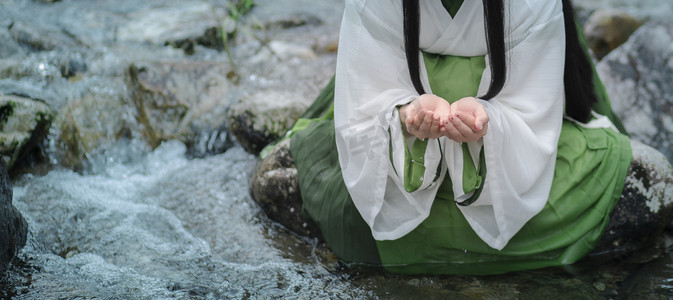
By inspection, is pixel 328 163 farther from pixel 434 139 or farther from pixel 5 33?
pixel 5 33

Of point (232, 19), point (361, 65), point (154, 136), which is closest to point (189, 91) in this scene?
point (154, 136)

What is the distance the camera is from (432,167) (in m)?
2.52

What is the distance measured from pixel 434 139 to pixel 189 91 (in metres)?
2.89

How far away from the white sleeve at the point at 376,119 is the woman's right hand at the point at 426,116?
0.12 metres

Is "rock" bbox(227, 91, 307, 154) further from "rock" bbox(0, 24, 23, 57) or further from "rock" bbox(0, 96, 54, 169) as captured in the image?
"rock" bbox(0, 24, 23, 57)

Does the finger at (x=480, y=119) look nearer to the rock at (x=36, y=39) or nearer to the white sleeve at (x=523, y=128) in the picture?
the white sleeve at (x=523, y=128)

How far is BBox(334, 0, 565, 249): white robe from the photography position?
2537 mm

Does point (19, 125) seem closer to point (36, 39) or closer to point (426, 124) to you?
point (36, 39)

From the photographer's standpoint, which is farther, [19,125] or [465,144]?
[19,125]

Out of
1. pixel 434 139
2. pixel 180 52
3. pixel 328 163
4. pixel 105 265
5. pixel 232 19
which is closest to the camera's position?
pixel 434 139

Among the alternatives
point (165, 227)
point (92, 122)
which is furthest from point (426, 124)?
point (92, 122)

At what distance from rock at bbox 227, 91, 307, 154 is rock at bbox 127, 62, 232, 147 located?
1.25ft

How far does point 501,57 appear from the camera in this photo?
2.50 metres

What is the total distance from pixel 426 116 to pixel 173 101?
3.01m
